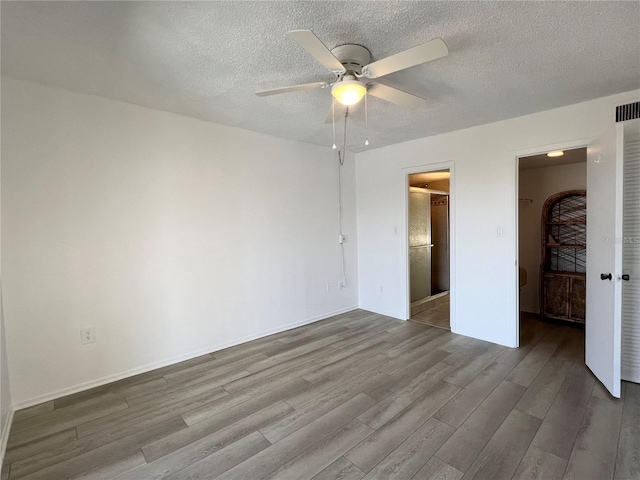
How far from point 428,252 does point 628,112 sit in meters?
3.08

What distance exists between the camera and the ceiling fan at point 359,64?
4.92 ft

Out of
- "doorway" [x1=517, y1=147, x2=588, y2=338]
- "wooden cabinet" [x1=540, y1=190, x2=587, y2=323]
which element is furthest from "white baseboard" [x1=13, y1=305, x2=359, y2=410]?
"wooden cabinet" [x1=540, y1=190, x2=587, y2=323]

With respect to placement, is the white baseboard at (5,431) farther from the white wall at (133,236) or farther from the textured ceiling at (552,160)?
the textured ceiling at (552,160)

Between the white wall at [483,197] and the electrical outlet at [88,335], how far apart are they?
344 centimetres

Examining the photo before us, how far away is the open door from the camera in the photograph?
217 cm

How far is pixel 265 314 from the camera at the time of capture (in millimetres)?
3637

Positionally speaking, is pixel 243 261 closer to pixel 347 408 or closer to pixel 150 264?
pixel 150 264

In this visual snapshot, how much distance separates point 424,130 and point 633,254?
7.30 ft

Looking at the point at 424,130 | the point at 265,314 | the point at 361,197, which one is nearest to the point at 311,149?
the point at 361,197

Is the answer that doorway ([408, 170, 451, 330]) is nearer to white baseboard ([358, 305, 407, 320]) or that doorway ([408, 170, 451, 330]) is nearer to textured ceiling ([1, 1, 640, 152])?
white baseboard ([358, 305, 407, 320])

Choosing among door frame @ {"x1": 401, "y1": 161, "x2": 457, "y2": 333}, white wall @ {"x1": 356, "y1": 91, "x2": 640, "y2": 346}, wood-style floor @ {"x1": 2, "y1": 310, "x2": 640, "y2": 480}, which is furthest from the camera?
door frame @ {"x1": 401, "y1": 161, "x2": 457, "y2": 333}

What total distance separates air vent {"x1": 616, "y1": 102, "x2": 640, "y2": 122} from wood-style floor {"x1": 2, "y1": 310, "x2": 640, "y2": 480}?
2144mm

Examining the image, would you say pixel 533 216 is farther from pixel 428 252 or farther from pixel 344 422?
pixel 344 422

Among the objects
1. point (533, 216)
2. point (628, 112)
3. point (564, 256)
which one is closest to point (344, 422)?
point (628, 112)
